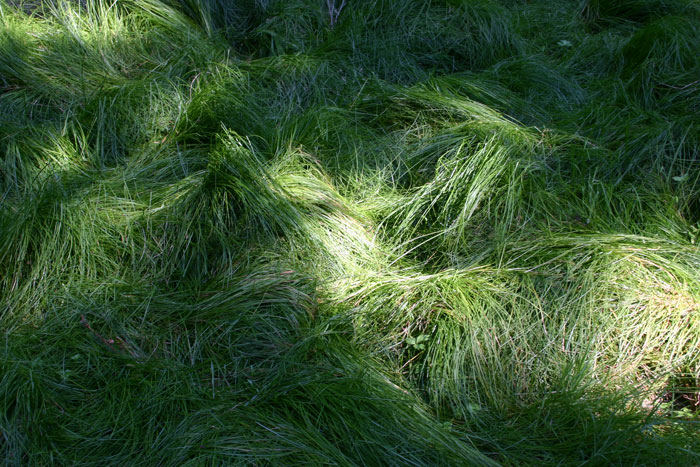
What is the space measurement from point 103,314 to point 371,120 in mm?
1589

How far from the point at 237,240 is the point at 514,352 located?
110 cm

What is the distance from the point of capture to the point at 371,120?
3023 millimetres

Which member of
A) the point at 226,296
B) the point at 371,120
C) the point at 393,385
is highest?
the point at 371,120

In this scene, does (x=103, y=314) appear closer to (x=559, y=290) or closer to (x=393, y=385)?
(x=393, y=385)

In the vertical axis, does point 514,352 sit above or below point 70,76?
below

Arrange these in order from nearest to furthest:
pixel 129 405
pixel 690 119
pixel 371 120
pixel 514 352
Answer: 1. pixel 129 405
2. pixel 514 352
3. pixel 690 119
4. pixel 371 120

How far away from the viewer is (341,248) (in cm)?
232

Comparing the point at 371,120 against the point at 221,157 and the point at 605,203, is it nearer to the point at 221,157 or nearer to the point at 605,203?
the point at 221,157

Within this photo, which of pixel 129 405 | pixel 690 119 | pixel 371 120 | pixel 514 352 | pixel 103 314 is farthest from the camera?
pixel 371 120

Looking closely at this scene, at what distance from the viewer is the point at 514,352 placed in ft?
6.36

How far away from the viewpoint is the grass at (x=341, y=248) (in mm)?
1764

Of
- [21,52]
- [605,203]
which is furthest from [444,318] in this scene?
[21,52]

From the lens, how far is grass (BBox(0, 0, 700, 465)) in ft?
5.79

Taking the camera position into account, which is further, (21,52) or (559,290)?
(21,52)
